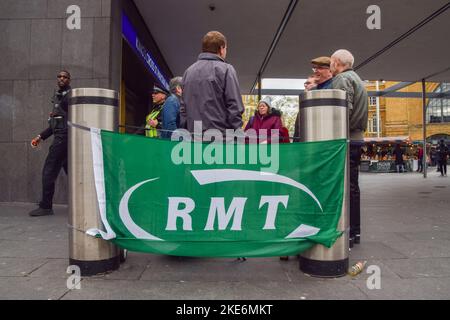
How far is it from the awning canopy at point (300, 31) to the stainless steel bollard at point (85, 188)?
18.6ft

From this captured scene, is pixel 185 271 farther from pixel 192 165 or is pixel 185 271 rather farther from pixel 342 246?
pixel 342 246

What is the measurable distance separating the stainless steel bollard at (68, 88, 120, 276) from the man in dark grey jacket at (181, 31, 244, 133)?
31.7 inches

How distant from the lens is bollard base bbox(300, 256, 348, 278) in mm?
3000

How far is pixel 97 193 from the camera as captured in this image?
9.85 feet

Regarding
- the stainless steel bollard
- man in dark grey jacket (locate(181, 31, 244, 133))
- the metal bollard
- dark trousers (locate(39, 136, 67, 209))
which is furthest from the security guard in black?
the metal bollard

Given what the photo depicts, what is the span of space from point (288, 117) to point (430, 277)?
38.4 m

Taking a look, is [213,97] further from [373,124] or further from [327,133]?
[373,124]

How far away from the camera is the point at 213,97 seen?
3.39 m

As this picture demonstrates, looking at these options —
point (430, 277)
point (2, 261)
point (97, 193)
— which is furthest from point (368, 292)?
point (2, 261)

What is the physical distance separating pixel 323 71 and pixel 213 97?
1497mm

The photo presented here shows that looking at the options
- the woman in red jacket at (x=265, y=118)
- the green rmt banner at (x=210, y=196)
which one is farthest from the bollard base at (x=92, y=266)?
the woman in red jacket at (x=265, y=118)

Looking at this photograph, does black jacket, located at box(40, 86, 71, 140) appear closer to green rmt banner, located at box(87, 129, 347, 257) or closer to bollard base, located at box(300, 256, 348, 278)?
green rmt banner, located at box(87, 129, 347, 257)

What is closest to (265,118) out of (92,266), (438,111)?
(92,266)
